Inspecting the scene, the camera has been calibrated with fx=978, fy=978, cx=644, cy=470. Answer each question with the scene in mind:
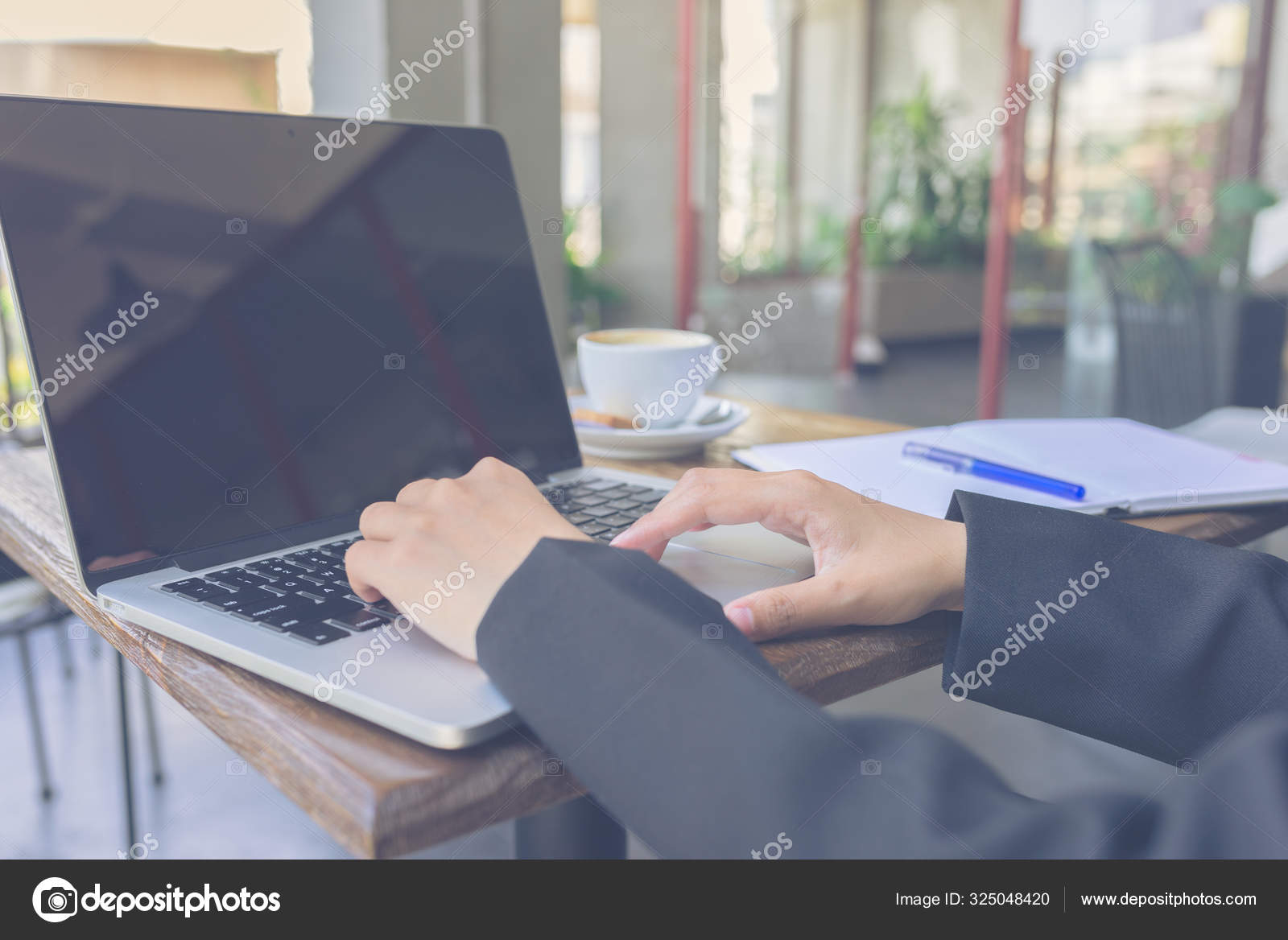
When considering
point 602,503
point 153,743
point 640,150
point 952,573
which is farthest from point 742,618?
point 640,150

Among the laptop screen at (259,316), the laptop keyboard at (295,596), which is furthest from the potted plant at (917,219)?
the laptop keyboard at (295,596)

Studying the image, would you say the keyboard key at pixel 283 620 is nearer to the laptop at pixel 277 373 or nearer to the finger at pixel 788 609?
the laptop at pixel 277 373

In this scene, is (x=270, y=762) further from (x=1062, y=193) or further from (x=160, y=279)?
(x=1062, y=193)

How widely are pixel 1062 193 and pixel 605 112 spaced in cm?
246

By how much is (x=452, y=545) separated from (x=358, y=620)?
0.06 meters

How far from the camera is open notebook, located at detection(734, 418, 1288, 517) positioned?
28.6 inches

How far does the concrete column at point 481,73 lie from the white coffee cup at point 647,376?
508 mm

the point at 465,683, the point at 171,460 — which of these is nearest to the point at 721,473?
the point at 465,683

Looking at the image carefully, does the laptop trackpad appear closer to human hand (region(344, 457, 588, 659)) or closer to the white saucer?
human hand (region(344, 457, 588, 659))

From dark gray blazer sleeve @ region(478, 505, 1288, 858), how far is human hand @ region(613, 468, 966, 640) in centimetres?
10

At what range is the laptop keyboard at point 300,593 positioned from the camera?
47 centimetres

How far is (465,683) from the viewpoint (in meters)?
0.42

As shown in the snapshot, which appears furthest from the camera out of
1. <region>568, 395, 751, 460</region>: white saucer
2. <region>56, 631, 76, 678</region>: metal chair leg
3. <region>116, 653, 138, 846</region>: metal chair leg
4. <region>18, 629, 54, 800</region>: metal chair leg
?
<region>56, 631, 76, 678</region>: metal chair leg
